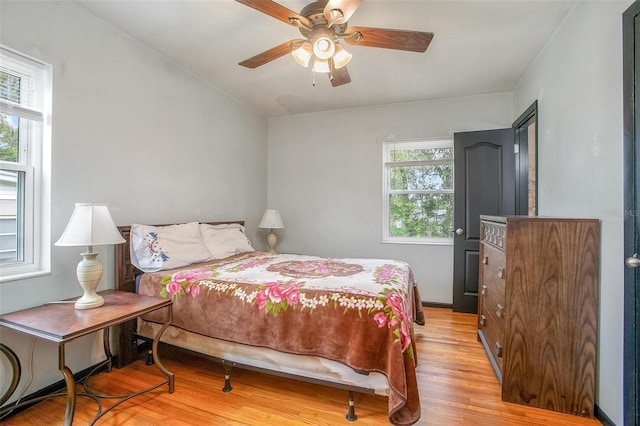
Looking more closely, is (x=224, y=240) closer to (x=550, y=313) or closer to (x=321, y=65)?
(x=321, y=65)

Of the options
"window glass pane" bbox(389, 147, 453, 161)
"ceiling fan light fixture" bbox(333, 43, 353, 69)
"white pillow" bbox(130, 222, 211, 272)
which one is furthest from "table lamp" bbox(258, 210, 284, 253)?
"ceiling fan light fixture" bbox(333, 43, 353, 69)

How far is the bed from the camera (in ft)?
5.31

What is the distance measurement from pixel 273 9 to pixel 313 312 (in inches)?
68.3

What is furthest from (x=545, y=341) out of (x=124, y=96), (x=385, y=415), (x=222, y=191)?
(x=124, y=96)

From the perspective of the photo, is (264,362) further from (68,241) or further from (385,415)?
(68,241)

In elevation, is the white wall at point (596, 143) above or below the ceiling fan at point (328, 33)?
below

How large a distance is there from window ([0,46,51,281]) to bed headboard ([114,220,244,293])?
0.42 m

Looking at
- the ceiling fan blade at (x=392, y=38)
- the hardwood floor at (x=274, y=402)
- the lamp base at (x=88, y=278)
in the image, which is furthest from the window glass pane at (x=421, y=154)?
the lamp base at (x=88, y=278)

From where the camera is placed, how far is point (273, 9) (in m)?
1.64

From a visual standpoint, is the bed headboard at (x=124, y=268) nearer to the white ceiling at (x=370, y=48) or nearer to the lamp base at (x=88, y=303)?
the lamp base at (x=88, y=303)

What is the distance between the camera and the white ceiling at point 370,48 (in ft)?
6.74

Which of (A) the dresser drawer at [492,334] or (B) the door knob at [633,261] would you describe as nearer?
(B) the door knob at [633,261]

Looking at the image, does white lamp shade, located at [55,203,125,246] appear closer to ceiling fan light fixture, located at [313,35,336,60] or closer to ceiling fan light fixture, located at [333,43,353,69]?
ceiling fan light fixture, located at [313,35,336,60]

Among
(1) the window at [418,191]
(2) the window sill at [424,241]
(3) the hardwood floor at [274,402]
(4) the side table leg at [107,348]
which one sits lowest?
(3) the hardwood floor at [274,402]
